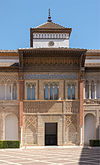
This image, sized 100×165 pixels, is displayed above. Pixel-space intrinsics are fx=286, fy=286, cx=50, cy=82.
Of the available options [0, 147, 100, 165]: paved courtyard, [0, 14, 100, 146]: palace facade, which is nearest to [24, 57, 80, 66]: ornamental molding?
[0, 14, 100, 146]: palace facade

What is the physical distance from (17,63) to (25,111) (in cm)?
383

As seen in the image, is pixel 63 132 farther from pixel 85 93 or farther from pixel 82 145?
pixel 85 93

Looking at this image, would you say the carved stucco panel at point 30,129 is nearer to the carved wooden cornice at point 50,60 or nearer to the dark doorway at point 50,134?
the dark doorway at point 50,134

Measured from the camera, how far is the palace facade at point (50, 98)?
21734 mm

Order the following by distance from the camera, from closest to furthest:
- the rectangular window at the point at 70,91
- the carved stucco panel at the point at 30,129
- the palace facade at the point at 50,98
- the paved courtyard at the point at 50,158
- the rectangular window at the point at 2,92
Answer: the paved courtyard at the point at 50,158
the carved stucco panel at the point at 30,129
the palace facade at the point at 50,98
the rectangular window at the point at 70,91
the rectangular window at the point at 2,92

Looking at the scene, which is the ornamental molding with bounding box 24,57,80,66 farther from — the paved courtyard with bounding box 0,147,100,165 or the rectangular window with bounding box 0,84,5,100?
the paved courtyard with bounding box 0,147,100,165

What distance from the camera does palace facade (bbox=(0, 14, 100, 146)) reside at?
21.7m

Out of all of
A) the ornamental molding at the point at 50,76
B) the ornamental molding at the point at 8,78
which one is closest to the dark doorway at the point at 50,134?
the ornamental molding at the point at 50,76

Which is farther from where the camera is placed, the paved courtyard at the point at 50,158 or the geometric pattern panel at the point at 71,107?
the geometric pattern panel at the point at 71,107

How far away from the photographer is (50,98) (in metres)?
22.1

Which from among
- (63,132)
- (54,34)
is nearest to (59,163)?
→ (63,132)

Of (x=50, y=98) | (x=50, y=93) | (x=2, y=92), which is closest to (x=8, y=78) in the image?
(x=2, y=92)

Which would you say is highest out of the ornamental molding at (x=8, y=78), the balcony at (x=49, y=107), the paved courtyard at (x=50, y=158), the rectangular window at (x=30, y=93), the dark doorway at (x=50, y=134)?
the ornamental molding at (x=8, y=78)

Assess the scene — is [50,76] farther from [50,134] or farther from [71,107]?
[50,134]
